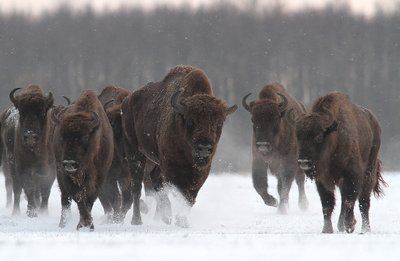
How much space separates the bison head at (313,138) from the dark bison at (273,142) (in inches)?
208

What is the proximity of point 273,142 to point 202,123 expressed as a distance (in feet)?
21.8

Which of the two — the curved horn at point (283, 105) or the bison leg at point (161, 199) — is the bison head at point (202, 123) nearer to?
the bison leg at point (161, 199)

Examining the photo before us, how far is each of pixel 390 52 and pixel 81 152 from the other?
65.4 meters

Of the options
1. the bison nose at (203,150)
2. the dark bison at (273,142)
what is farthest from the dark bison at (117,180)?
the bison nose at (203,150)

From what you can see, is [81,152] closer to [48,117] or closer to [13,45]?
[48,117]

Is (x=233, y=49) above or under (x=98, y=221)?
above

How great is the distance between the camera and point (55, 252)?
8.33 metres

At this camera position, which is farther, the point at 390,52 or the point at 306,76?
the point at 390,52

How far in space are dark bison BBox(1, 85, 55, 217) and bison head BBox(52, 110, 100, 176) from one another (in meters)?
3.15

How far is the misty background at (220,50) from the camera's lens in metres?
70.2

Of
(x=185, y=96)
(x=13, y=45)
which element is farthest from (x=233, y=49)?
(x=185, y=96)

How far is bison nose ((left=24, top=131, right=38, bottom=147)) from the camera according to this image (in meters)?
16.4

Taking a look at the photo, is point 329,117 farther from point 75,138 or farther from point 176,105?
point 75,138

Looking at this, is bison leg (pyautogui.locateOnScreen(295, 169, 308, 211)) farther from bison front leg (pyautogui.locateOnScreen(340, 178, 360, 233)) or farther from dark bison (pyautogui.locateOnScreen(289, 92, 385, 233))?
bison front leg (pyautogui.locateOnScreen(340, 178, 360, 233))
